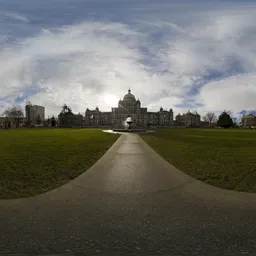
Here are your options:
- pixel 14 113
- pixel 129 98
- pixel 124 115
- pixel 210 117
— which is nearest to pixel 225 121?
pixel 210 117

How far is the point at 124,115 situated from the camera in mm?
182000

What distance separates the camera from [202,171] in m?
10.2

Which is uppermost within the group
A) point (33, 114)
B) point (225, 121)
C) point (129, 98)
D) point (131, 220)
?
point (129, 98)

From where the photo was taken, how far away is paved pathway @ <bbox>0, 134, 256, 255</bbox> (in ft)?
14.0

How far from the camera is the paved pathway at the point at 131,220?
4.26 m

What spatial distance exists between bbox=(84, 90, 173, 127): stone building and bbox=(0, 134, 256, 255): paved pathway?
162 metres

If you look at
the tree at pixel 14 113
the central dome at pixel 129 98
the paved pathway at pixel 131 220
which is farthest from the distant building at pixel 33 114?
the paved pathway at pixel 131 220

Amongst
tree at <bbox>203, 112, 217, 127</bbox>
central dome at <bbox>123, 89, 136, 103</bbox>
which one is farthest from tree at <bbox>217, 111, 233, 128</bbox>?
central dome at <bbox>123, 89, 136, 103</bbox>

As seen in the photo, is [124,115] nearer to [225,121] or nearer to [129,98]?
[129,98]

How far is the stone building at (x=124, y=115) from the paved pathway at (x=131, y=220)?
6365 inches

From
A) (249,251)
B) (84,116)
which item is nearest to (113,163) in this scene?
(249,251)

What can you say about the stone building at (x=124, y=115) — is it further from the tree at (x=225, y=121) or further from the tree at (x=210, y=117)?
the tree at (x=225, y=121)

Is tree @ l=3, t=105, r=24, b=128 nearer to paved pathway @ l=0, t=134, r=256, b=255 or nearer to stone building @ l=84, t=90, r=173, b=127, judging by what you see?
stone building @ l=84, t=90, r=173, b=127

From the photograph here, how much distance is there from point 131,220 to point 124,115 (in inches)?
6987
